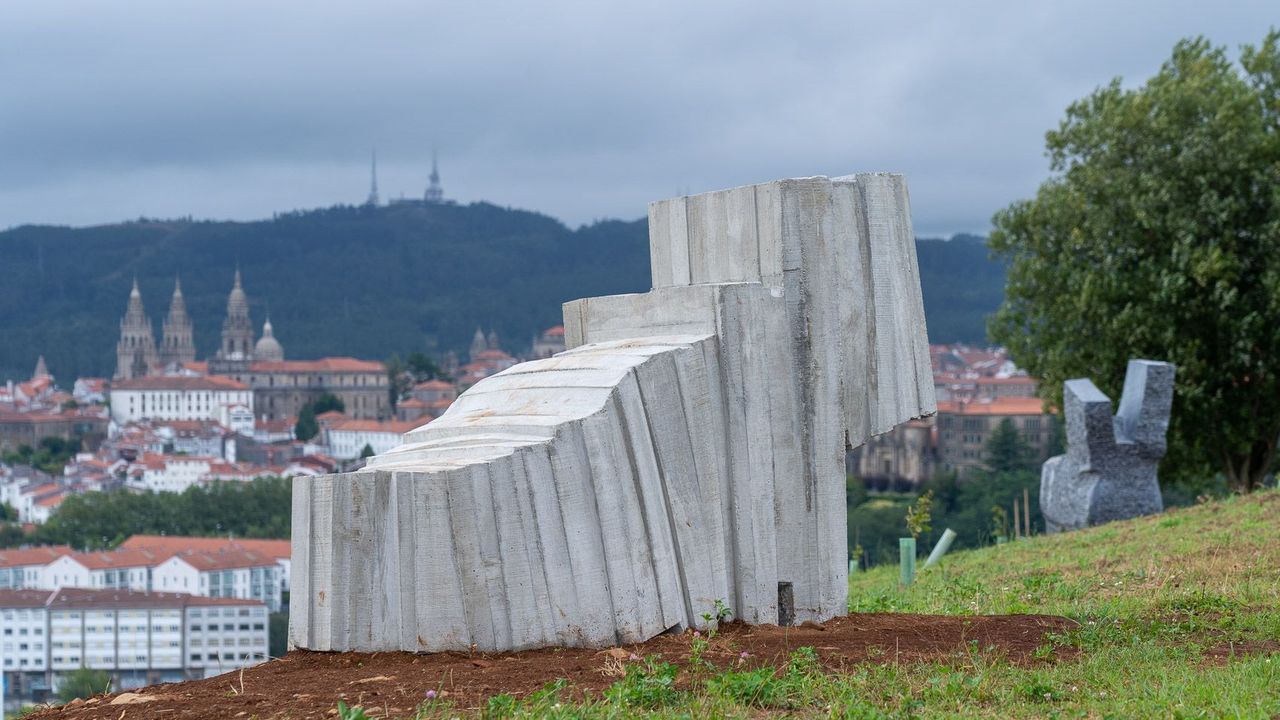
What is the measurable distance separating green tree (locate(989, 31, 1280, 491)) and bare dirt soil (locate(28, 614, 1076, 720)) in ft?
44.4

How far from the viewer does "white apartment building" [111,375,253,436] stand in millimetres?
170125

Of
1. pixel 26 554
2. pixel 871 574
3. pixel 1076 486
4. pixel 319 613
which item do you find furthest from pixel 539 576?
pixel 26 554

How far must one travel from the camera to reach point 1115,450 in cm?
1520

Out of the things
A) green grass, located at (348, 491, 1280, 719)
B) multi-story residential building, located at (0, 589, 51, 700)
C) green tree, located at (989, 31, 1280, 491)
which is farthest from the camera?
multi-story residential building, located at (0, 589, 51, 700)

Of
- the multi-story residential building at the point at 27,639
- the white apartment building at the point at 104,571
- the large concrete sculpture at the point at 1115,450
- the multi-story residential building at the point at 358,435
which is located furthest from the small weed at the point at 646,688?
the multi-story residential building at the point at 358,435

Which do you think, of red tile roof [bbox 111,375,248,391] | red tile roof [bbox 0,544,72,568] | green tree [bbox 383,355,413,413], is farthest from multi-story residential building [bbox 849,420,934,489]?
red tile roof [bbox 111,375,248,391]

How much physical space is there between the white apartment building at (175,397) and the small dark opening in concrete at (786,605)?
167378 mm

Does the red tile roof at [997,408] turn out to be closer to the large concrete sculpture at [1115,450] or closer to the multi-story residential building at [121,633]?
the multi-story residential building at [121,633]

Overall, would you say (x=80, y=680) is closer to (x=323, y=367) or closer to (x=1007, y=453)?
(x=1007, y=453)

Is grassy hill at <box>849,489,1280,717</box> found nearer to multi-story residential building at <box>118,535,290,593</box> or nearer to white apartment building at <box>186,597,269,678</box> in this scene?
white apartment building at <box>186,597,269,678</box>

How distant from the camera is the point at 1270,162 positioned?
1859 centimetres

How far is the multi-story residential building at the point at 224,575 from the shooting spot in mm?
91250

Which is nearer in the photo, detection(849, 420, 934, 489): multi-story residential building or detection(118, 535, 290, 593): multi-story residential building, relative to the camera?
detection(118, 535, 290, 593): multi-story residential building

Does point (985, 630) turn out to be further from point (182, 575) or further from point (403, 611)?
point (182, 575)
